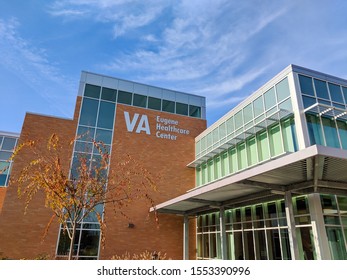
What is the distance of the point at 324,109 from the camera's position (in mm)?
12398

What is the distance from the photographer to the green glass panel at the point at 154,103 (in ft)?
76.2

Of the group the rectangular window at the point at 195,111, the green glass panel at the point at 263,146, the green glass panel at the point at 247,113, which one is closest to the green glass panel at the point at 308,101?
the green glass panel at the point at 263,146

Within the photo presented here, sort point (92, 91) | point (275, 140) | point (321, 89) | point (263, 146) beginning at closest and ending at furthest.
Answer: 1. point (321, 89)
2. point (275, 140)
3. point (263, 146)
4. point (92, 91)

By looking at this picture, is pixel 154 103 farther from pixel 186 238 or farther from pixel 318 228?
pixel 318 228

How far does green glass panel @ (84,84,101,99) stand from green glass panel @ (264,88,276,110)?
13.4 meters

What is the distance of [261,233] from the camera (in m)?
13.5

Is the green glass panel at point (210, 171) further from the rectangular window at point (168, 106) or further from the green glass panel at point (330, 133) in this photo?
the green glass panel at point (330, 133)

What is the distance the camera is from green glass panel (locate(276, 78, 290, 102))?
13.1 meters

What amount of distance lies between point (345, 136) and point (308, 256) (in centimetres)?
593

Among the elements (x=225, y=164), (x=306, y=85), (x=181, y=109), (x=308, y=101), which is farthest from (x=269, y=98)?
(x=181, y=109)

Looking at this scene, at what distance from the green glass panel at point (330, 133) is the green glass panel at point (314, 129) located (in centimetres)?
27

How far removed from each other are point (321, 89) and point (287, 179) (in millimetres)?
5853
